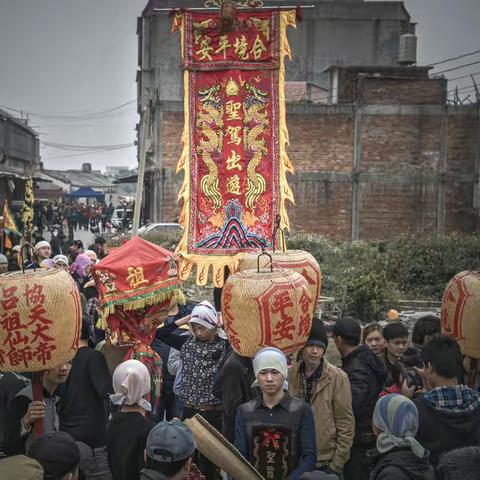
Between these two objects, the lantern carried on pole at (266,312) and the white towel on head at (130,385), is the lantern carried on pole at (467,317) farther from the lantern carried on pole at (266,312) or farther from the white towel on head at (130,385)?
the white towel on head at (130,385)

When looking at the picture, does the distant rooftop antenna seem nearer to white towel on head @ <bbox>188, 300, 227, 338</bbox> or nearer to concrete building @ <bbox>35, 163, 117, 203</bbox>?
concrete building @ <bbox>35, 163, 117, 203</bbox>

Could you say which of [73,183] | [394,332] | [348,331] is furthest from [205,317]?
[73,183]

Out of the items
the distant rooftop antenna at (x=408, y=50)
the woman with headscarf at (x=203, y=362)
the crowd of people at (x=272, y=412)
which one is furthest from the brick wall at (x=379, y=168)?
the crowd of people at (x=272, y=412)

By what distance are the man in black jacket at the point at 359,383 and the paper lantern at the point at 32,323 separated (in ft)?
6.26

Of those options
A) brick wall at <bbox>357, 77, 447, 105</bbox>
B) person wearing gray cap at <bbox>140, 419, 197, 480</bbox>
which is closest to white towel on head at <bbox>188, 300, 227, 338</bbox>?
person wearing gray cap at <bbox>140, 419, 197, 480</bbox>

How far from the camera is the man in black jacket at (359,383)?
458cm

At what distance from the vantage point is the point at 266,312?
4.36 meters

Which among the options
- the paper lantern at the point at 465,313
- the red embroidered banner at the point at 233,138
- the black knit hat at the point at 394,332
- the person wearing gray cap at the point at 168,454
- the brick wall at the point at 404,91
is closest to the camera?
the person wearing gray cap at the point at 168,454

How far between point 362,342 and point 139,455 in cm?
221

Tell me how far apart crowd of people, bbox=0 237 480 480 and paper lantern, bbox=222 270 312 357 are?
0.63 ft

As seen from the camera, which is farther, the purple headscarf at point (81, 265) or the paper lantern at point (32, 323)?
the purple headscarf at point (81, 265)

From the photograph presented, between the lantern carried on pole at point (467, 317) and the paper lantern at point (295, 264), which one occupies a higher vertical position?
the paper lantern at point (295, 264)

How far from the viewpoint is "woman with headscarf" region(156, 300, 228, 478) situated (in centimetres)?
521

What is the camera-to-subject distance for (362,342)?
5352 mm
